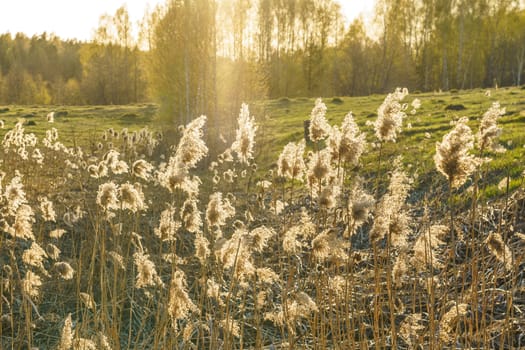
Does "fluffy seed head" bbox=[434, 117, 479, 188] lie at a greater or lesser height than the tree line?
lesser

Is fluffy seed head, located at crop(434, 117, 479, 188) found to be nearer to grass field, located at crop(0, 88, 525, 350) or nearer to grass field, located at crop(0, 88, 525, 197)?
grass field, located at crop(0, 88, 525, 350)

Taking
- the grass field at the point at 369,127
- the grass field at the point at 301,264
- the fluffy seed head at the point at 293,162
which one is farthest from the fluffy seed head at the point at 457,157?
the fluffy seed head at the point at 293,162

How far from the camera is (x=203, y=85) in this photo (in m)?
18.4

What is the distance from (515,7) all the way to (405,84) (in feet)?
38.9

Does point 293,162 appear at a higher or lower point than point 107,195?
higher

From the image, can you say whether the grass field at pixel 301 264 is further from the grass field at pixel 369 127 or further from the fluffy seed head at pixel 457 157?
the grass field at pixel 369 127

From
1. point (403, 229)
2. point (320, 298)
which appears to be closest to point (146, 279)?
point (320, 298)

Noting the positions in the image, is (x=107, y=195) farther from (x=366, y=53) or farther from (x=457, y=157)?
(x=366, y=53)

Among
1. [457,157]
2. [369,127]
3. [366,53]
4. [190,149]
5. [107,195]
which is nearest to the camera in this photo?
[457,157]

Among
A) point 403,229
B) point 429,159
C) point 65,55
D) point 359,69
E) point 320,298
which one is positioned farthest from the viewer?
point 65,55

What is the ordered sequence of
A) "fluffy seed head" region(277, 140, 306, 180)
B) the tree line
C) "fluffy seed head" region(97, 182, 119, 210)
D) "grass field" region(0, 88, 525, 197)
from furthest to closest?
the tree line → "grass field" region(0, 88, 525, 197) → "fluffy seed head" region(277, 140, 306, 180) → "fluffy seed head" region(97, 182, 119, 210)

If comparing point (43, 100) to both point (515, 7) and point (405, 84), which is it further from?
point (515, 7)

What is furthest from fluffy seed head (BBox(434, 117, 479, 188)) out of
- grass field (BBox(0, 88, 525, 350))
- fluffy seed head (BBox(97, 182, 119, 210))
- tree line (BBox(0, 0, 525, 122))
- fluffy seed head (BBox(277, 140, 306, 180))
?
tree line (BBox(0, 0, 525, 122))

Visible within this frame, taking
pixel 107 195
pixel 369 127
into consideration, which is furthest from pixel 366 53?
pixel 107 195
